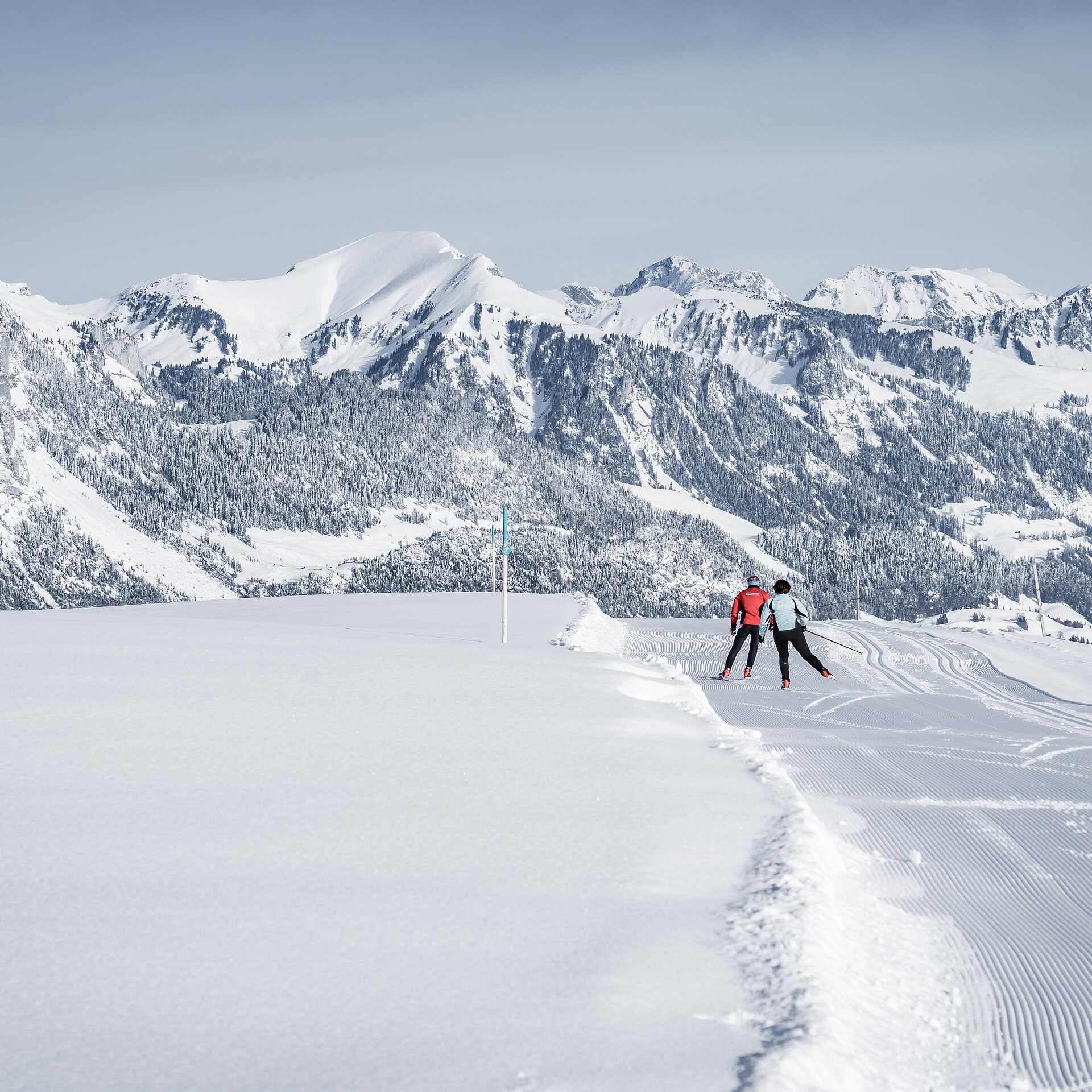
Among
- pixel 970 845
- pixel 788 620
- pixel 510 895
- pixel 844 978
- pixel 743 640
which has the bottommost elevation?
pixel 970 845

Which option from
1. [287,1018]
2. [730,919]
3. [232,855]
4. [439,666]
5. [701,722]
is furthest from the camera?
[439,666]

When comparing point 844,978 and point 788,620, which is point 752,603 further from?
point 844,978

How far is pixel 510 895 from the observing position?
20.8ft

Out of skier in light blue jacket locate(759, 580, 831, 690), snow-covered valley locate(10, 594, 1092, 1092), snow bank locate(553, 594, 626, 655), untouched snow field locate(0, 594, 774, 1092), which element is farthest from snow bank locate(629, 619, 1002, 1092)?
snow bank locate(553, 594, 626, 655)

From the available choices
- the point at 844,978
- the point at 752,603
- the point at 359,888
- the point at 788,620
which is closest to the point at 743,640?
the point at 752,603

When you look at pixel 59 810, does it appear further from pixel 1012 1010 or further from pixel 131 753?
pixel 1012 1010

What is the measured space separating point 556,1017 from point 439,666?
1127 centimetres

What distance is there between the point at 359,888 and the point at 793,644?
47.0 feet

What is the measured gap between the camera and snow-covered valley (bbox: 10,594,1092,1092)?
15.0 feet

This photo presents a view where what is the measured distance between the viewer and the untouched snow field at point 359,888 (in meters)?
4.47

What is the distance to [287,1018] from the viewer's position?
471cm

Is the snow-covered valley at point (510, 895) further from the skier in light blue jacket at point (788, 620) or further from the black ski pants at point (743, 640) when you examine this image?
the black ski pants at point (743, 640)

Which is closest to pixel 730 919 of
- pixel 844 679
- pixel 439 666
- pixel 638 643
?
pixel 439 666

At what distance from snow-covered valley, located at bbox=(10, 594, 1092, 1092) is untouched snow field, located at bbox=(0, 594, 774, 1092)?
0.03 meters
